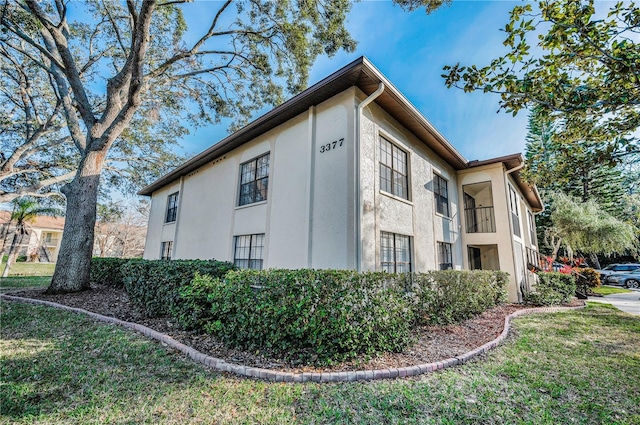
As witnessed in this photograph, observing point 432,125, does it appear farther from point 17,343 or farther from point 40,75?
point 40,75

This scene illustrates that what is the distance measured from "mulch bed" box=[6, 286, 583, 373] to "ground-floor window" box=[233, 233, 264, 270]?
11.3 feet

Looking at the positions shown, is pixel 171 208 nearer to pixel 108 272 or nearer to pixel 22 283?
pixel 108 272

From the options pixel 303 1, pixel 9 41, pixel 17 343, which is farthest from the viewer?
pixel 9 41

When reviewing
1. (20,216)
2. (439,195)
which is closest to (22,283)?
(20,216)

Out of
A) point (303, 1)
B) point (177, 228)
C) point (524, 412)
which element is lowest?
point (524, 412)

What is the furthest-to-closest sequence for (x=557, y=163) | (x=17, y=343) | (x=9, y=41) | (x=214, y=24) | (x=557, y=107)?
(x=9, y=41) → (x=214, y=24) → (x=557, y=163) → (x=557, y=107) → (x=17, y=343)

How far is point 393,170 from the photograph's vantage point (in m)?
8.66

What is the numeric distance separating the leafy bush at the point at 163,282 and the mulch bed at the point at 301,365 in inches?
10.6

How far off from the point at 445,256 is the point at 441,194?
2.47 meters

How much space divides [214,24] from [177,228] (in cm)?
925

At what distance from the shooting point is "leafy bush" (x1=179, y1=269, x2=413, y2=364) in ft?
13.7

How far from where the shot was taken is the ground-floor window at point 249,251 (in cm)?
945

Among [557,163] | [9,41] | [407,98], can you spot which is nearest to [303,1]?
[407,98]

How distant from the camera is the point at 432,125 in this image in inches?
363
